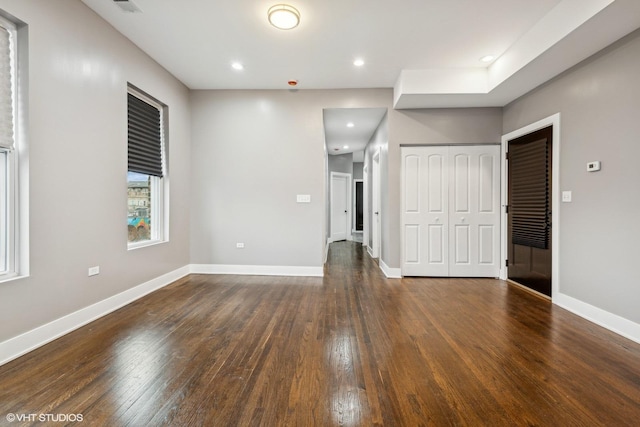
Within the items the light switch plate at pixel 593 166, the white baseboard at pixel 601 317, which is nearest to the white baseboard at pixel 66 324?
the white baseboard at pixel 601 317

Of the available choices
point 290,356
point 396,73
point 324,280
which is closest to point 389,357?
point 290,356

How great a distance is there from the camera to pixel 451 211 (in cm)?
441

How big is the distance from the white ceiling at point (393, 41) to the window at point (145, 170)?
0.68 meters

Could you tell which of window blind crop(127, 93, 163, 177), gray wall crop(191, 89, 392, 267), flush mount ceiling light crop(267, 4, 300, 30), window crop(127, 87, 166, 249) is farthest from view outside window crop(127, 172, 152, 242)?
flush mount ceiling light crop(267, 4, 300, 30)

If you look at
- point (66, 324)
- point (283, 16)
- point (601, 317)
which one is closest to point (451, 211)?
point (601, 317)

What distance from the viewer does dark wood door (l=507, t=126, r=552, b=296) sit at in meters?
3.45

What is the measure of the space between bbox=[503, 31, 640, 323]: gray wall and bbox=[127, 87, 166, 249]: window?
497cm

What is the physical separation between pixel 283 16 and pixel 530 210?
378 cm

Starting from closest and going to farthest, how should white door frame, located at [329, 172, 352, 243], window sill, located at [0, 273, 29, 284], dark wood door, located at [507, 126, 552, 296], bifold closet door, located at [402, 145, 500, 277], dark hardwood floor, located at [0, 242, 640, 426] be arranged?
dark hardwood floor, located at [0, 242, 640, 426], window sill, located at [0, 273, 29, 284], dark wood door, located at [507, 126, 552, 296], bifold closet door, located at [402, 145, 500, 277], white door frame, located at [329, 172, 352, 243]

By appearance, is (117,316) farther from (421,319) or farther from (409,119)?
(409,119)

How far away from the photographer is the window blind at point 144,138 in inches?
132

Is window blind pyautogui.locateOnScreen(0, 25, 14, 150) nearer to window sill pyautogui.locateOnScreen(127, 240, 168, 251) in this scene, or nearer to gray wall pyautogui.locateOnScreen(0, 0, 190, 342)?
gray wall pyautogui.locateOnScreen(0, 0, 190, 342)

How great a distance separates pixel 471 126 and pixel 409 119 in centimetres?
96

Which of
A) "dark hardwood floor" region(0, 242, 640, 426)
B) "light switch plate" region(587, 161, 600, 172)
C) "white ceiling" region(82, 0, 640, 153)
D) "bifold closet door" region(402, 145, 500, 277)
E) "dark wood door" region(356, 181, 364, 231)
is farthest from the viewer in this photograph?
"dark wood door" region(356, 181, 364, 231)
